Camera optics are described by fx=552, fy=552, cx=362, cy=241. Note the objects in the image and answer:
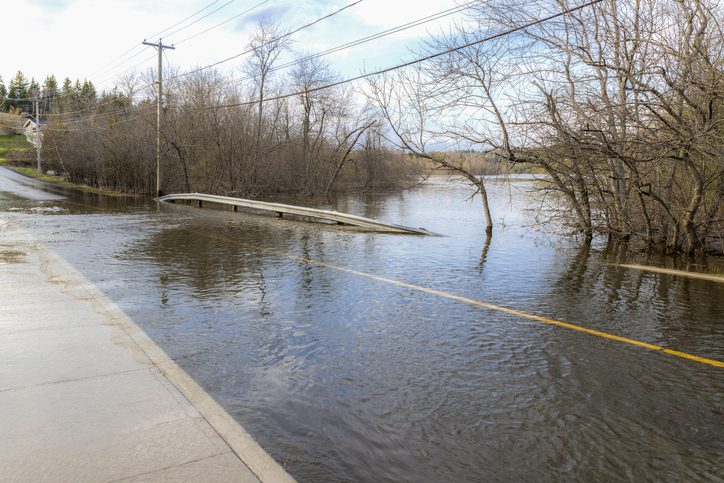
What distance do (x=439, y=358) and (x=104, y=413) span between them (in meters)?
3.15

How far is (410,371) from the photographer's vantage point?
5.30m

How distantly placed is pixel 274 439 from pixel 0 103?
190m

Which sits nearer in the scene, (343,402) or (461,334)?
(343,402)

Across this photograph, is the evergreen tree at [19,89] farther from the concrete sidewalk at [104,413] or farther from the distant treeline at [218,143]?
the concrete sidewalk at [104,413]

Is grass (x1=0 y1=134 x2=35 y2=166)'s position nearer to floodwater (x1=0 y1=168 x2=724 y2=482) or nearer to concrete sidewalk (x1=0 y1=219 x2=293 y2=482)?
floodwater (x1=0 y1=168 x2=724 y2=482)

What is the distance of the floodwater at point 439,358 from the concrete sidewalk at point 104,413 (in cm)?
27

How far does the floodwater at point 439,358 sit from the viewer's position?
378 cm

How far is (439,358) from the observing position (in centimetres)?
569

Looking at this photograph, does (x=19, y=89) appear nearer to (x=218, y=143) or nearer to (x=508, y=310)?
(x=218, y=143)

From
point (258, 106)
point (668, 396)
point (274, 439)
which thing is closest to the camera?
point (274, 439)

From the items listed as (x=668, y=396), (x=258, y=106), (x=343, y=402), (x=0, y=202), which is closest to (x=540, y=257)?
(x=668, y=396)

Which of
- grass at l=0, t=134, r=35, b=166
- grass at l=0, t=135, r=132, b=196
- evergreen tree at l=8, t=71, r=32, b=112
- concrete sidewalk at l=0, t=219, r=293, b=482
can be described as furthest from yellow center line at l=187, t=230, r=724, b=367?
evergreen tree at l=8, t=71, r=32, b=112

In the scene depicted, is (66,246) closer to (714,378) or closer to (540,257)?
(540,257)

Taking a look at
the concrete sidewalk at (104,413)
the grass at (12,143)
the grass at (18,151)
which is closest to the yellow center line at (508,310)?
the concrete sidewalk at (104,413)
